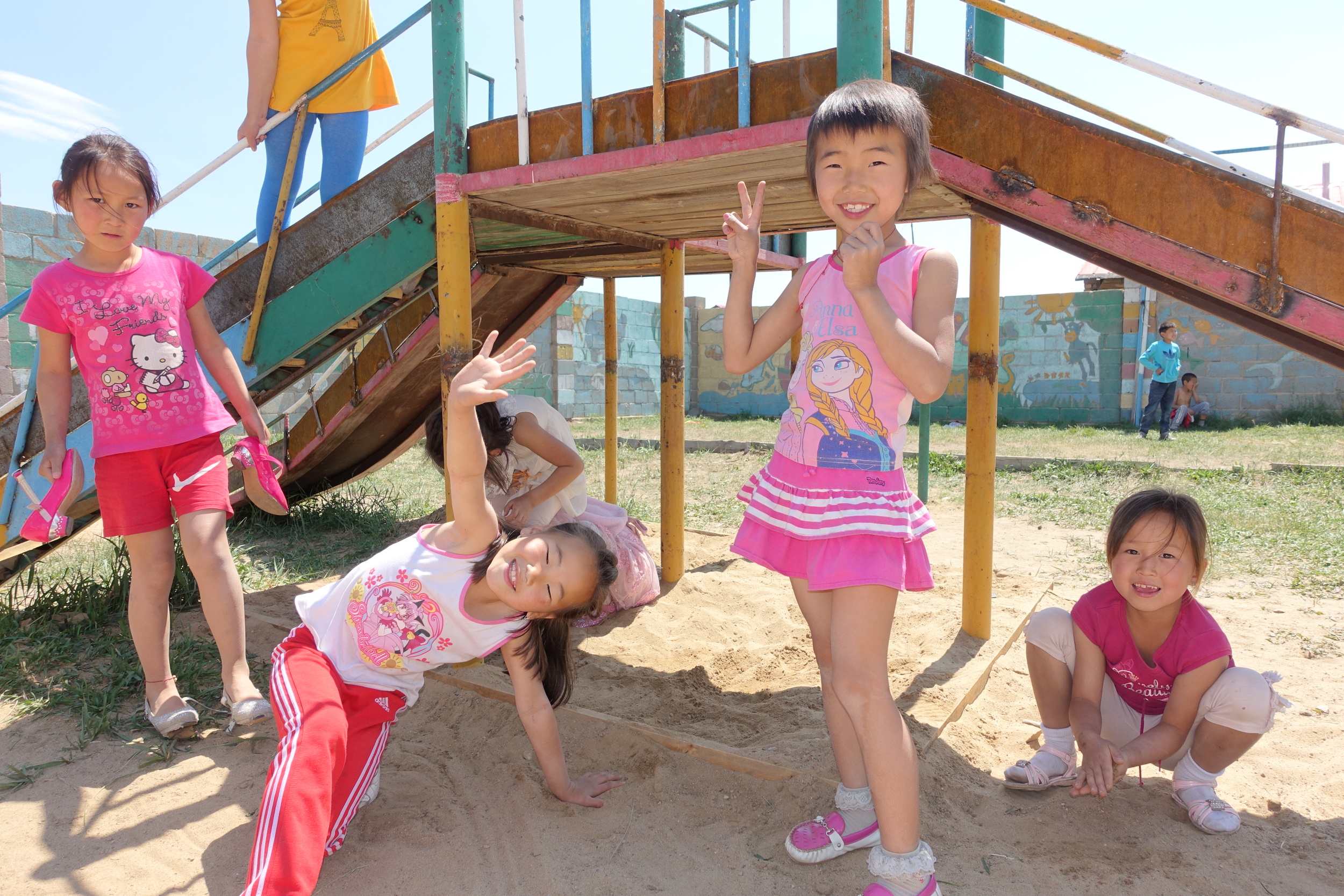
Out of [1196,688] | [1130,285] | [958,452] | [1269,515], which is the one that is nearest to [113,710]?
[1196,688]

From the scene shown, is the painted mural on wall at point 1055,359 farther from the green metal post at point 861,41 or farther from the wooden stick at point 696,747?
the wooden stick at point 696,747

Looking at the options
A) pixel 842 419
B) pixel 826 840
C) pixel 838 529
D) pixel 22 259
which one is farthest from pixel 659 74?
pixel 22 259

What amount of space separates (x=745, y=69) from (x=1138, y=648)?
2009 millimetres

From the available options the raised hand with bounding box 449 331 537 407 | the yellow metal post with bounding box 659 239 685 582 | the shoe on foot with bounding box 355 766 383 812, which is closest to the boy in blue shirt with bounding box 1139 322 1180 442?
the yellow metal post with bounding box 659 239 685 582

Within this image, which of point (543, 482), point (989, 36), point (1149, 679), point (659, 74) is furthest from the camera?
point (543, 482)

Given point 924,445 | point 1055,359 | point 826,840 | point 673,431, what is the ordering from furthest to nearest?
point 1055,359 → point 924,445 → point 673,431 → point 826,840

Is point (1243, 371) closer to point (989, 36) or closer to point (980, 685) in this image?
point (989, 36)

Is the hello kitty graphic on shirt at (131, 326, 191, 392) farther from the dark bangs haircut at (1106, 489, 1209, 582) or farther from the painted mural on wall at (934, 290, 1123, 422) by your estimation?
the painted mural on wall at (934, 290, 1123, 422)

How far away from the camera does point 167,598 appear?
258 cm

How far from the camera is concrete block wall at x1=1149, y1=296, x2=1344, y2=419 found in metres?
13.0

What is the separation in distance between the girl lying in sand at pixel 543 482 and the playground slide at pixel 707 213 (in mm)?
801

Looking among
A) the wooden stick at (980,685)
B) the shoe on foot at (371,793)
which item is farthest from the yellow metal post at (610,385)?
the shoe on foot at (371,793)

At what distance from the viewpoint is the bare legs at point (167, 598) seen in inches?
100

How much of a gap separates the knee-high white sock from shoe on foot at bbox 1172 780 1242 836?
2.80 ft
